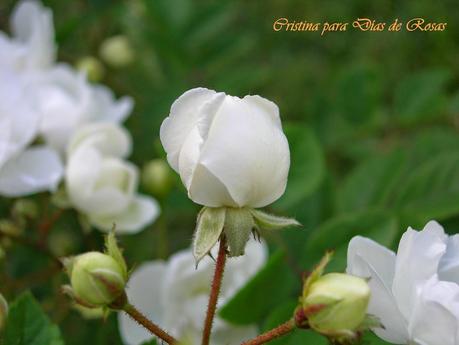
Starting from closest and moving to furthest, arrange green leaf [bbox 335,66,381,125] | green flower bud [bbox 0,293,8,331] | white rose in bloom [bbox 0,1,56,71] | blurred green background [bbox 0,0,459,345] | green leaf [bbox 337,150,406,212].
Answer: green flower bud [bbox 0,293,8,331]
blurred green background [bbox 0,0,459,345]
green leaf [bbox 337,150,406,212]
white rose in bloom [bbox 0,1,56,71]
green leaf [bbox 335,66,381,125]

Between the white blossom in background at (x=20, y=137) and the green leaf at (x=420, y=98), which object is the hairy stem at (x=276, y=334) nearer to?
the white blossom in background at (x=20, y=137)

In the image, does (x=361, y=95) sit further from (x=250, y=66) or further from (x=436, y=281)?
(x=436, y=281)

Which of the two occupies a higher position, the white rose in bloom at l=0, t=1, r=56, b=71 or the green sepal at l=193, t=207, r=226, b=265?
the green sepal at l=193, t=207, r=226, b=265

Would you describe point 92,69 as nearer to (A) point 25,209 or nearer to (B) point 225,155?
(A) point 25,209

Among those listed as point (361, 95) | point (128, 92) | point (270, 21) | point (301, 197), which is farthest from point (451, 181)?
point (270, 21)

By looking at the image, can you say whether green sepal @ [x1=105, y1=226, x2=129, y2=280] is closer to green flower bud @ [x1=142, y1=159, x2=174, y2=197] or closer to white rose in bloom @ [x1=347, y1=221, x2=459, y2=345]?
white rose in bloom @ [x1=347, y1=221, x2=459, y2=345]

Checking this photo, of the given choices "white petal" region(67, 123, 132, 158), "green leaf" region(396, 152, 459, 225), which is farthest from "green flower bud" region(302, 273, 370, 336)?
"white petal" region(67, 123, 132, 158)
